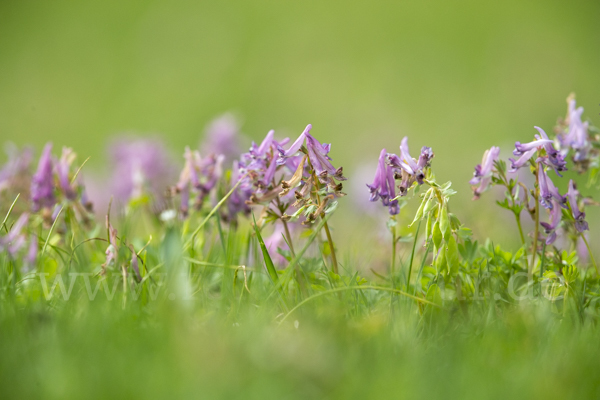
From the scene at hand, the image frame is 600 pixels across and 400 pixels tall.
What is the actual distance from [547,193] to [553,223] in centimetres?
16

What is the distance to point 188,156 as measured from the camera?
2.82 m

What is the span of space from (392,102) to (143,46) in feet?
23.8

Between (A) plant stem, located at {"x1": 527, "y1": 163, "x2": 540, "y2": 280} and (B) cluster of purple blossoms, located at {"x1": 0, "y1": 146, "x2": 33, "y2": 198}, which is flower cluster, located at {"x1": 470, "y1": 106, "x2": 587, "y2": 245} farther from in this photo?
(B) cluster of purple blossoms, located at {"x1": 0, "y1": 146, "x2": 33, "y2": 198}

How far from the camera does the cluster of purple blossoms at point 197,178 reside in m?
2.77

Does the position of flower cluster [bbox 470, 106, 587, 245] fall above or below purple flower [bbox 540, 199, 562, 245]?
above

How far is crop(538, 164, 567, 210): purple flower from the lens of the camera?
2051 millimetres

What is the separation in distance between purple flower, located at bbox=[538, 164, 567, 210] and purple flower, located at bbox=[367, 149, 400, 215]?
0.50 m

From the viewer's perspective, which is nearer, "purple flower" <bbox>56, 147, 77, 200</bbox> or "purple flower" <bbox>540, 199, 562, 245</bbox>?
"purple flower" <bbox>540, 199, 562, 245</bbox>

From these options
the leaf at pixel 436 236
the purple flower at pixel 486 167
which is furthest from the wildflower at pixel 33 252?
the purple flower at pixel 486 167

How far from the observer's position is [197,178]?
110 inches

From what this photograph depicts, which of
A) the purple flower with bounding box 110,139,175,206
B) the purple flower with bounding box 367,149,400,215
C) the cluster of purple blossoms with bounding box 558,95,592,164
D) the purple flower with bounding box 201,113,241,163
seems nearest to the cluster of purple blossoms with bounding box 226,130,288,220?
the purple flower with bounding box 367,149,400,215

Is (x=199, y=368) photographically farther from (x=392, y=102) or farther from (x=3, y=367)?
(x=392, y=102)

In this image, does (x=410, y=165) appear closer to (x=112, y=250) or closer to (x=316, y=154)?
(x=316, y=154)

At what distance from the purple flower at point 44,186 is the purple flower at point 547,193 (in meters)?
2.18
